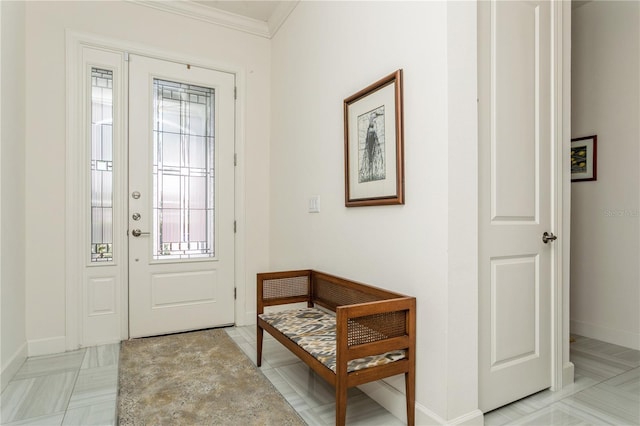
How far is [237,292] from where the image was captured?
346 centimetres

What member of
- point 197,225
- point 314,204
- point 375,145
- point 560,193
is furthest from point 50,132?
point 560,193

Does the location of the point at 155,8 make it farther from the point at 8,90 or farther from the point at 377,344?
the point at 377,344

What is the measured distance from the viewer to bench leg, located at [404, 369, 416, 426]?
5.70 feet

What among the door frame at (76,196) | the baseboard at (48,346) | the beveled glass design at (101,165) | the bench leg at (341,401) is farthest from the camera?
the beveled glass design at (101,165)

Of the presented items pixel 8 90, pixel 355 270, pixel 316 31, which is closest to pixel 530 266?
pixel 355 270

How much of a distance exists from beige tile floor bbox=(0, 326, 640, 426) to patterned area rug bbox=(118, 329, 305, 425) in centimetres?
8

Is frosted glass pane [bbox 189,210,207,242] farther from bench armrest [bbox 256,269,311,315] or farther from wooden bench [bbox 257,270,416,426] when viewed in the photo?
wooden bench [bbox 257,270,416,426]

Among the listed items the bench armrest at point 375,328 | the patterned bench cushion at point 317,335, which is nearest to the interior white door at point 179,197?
the patterned bench cushion at point 317,335

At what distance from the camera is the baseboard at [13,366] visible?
2.18 metres

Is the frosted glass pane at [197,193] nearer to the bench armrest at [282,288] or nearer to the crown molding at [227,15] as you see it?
the bench armrest at [282,288]

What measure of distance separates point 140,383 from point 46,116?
2.07m

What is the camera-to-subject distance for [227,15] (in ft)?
11.1

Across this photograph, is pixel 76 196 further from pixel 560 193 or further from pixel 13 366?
pixel 560 193

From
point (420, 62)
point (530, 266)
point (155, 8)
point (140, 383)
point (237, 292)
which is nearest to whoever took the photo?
point (420, 62)
